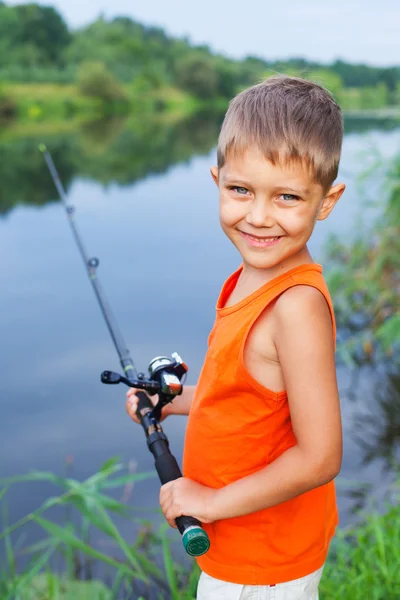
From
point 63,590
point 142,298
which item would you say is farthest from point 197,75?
point 63,590

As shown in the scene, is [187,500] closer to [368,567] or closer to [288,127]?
[288,127]

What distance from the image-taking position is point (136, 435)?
434cm

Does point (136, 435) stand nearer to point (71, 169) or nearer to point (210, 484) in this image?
point (210, 484)

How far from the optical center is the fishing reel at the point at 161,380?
1.29 meters

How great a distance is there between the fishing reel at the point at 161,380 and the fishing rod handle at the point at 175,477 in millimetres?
69

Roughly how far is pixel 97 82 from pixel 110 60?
254 inches

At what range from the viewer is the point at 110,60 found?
34.1 meters

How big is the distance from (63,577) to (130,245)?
21.6ft

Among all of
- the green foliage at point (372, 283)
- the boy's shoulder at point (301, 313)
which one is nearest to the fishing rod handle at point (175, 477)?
the boy's shoulder at point (301, 313)

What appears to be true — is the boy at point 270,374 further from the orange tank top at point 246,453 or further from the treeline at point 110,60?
the treeline at point 110,60

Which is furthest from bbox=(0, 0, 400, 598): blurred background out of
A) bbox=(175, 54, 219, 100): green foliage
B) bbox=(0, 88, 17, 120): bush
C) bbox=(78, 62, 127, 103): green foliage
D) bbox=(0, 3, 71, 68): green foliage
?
bbox=(175, 54, 219, 100): green foliage

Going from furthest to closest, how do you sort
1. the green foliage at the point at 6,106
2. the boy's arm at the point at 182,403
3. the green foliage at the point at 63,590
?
1. the green foliage at the point at 6,106
2. the green foliage at the point at 63,590
3. the boy's arm at the point at 182,403

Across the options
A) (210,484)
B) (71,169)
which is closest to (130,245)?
(71,169)

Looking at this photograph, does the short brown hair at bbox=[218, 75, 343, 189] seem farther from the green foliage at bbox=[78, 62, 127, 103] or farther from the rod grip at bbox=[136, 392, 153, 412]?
the green foliage at bbox=[78, 62, 127, 103]
